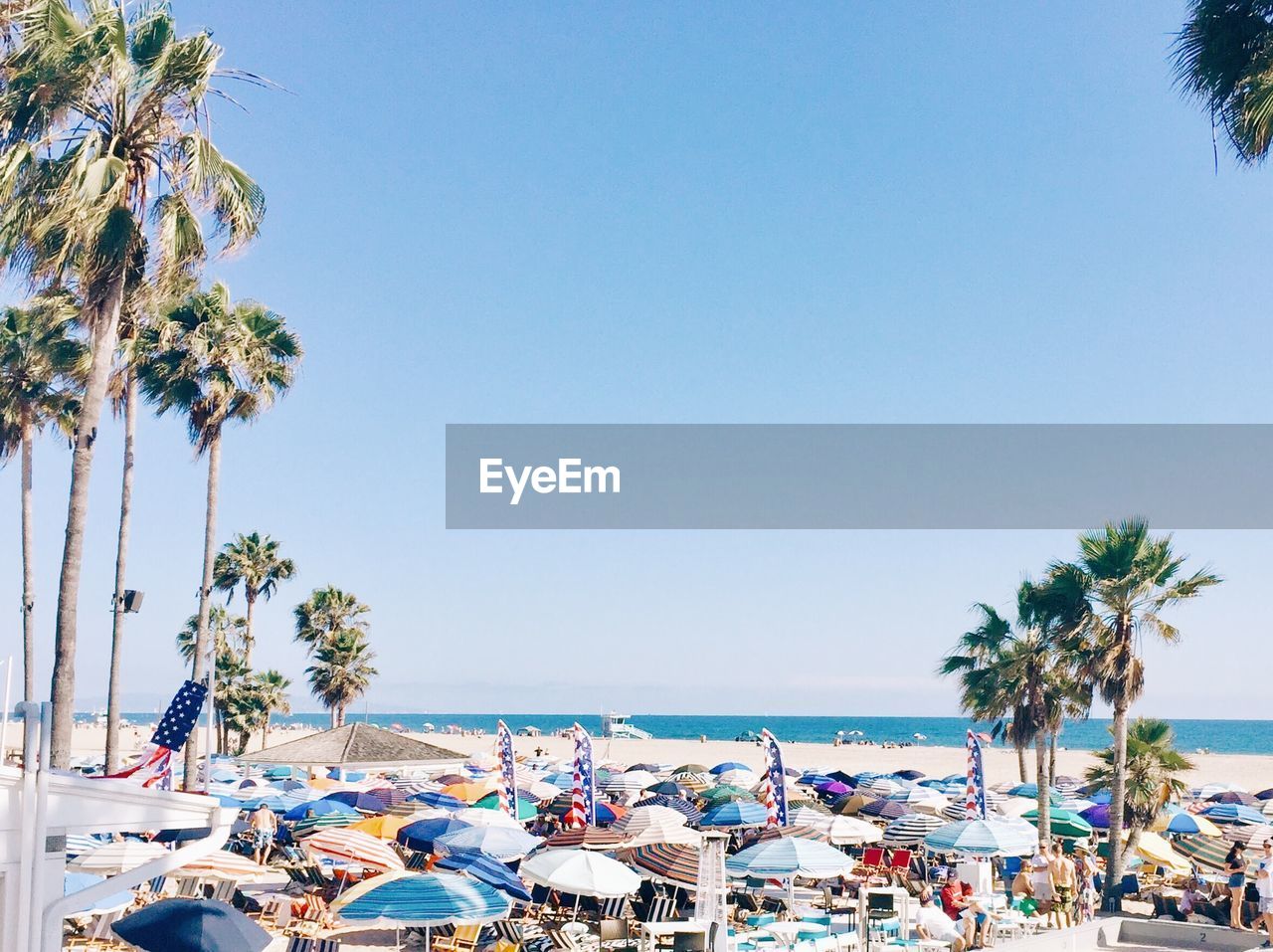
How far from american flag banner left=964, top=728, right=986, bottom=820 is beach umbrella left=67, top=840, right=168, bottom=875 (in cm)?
1603

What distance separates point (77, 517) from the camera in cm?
1316

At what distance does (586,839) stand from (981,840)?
7120 millimetres

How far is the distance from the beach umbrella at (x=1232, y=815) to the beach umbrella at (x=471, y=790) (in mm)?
18469

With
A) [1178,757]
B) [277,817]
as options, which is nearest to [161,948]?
[277,817]

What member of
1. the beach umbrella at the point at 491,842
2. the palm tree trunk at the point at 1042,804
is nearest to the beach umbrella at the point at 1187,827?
the palm tree trunk at the point at 1042,804

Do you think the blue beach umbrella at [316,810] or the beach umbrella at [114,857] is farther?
the blue beach umbrella at [316,810]

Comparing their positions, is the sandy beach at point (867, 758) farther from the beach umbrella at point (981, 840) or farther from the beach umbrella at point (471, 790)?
the beach umbrella at point (981, 840)

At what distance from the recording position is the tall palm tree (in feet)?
78.4

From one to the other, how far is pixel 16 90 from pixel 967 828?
18.7m

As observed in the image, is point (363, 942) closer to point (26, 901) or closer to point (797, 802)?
point (26, 901)

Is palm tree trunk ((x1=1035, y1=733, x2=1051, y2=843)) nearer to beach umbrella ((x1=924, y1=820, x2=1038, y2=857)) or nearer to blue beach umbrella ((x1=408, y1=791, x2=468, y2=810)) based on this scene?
beach umbrella ((x1=924, y1=820, x2=1038, y2=857))

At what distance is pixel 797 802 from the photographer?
1120 inches

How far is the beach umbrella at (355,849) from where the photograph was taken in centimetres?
1662

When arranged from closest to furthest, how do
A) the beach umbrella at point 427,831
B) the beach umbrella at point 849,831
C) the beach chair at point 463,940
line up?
the beach chair at point 463,940 < the beach umbrella at point 427,831 < the beach umbrella at point 849,831
